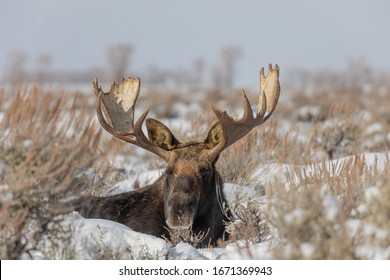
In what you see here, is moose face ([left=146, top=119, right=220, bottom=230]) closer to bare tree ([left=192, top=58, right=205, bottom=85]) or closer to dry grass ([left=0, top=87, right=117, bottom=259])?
dry grass ([left=0, top=87, right=117, bottom=259])

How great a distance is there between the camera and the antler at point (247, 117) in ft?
19.6

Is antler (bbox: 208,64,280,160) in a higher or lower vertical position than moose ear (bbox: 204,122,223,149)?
higher

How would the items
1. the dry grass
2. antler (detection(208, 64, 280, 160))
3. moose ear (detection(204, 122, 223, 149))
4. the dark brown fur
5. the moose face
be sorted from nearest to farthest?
1. the dry grass
2. the moose face
3. the dark brown fur
4. antler (detection(208, 64, 280, 160))
5. moose ear (detection(204, 122, 223, 149))

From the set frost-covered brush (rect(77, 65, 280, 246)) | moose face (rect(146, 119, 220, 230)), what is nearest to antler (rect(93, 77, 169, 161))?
frost-covered brush (rect(77, 65, 280, 246))

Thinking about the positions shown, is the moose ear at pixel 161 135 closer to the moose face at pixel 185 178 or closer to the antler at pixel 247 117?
the moose face at pixel 185 178

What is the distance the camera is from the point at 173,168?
19.6ft

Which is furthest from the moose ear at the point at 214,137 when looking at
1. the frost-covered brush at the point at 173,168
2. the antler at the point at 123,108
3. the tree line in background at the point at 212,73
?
the tree line in background at the point at 212,73

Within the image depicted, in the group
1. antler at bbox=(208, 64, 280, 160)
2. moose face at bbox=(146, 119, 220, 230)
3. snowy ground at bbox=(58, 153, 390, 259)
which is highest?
antler at bbox=(208, 64, 280, 160)

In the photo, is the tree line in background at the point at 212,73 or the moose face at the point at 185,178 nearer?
the moose face at the point at 185,178

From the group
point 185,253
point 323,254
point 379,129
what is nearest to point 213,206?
point 185,253

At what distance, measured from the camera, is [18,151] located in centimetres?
441

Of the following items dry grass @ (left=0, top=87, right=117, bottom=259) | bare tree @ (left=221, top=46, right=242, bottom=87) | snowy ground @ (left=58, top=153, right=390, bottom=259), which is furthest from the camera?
bare tree @ (left=221, top=46, right=242, bottom=87)

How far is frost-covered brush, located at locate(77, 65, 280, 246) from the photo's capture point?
5.83 metres

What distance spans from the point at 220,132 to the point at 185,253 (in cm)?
165
